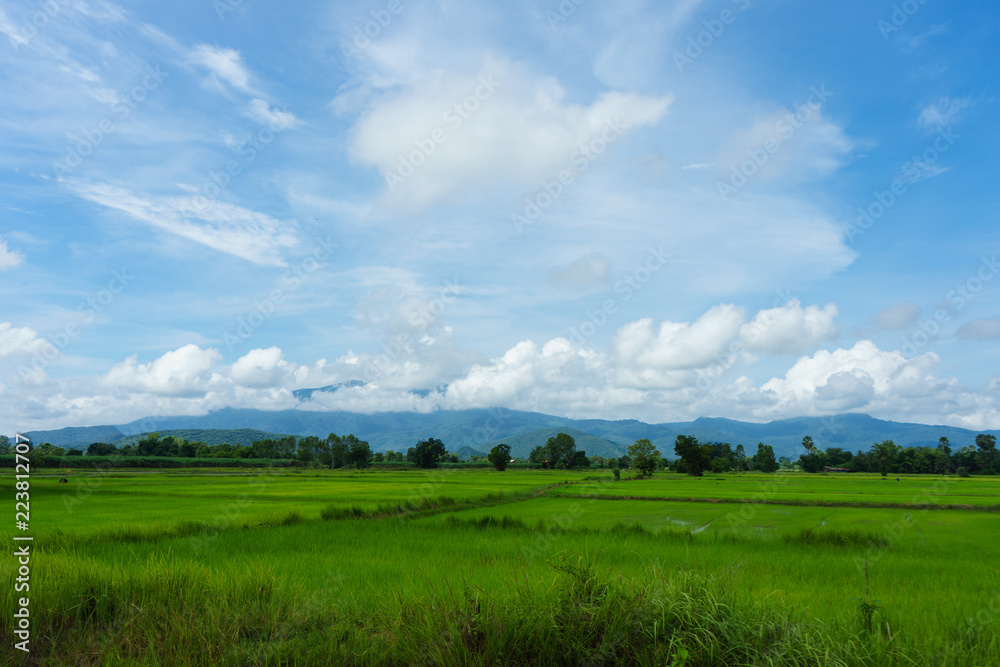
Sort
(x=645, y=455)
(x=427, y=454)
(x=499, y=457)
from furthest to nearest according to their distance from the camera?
(x=427, y=454)
(x=499, y=457)
(x=645, y=455)

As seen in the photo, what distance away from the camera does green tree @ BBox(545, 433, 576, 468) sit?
11344cm

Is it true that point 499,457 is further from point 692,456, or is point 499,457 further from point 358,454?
point 692,456

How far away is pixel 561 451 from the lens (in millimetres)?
115625

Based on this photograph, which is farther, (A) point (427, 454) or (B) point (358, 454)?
(B) point (358, 454)

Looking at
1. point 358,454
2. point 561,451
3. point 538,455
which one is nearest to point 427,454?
point 358,454

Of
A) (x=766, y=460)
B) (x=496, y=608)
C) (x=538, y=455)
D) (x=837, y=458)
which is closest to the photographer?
(x=496, y=608)

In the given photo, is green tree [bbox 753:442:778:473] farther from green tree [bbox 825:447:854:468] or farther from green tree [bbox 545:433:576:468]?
green tree [bbox 545:433:576:468]

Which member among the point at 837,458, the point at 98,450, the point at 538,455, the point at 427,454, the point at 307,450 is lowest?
the point at 538,455

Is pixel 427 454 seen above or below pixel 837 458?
above

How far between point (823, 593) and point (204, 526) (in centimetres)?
1742

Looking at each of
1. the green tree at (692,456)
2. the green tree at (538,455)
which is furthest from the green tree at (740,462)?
the green tree at (538,455)

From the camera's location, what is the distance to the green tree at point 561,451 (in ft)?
372

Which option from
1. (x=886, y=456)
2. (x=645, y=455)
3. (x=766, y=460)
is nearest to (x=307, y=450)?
(x=645, y=455)

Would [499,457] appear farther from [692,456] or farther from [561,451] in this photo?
[692,456]
